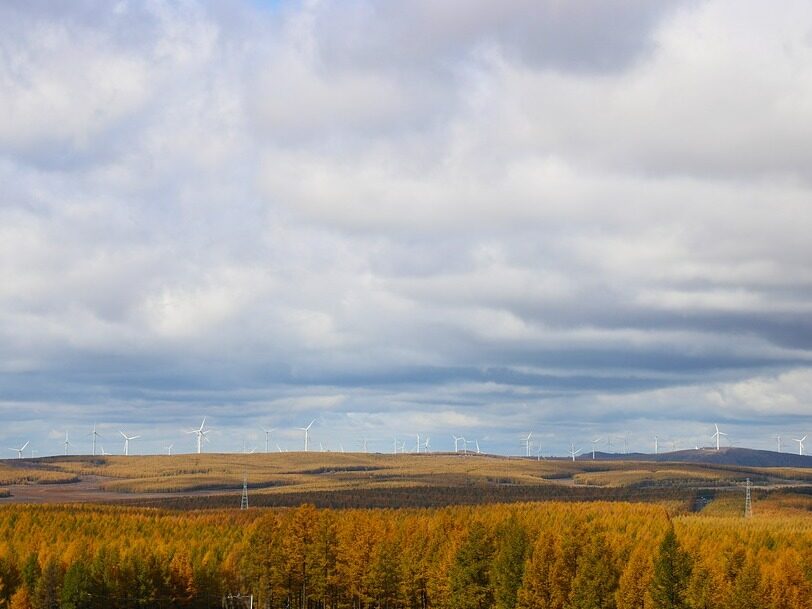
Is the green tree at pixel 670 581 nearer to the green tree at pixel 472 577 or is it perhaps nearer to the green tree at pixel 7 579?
the green tree at pixel 472 577

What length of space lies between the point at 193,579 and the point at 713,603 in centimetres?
8922

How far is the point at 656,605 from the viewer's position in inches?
5842

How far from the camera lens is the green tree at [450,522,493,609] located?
549 feet

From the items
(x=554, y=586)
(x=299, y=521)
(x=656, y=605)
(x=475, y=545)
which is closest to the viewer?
(x=656, y=605)

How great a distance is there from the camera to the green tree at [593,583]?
15425 centimetres

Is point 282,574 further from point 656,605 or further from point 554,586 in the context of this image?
point 656,605

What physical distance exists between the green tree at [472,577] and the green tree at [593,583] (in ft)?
54.8

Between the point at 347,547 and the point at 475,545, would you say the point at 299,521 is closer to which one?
the point at 347,547

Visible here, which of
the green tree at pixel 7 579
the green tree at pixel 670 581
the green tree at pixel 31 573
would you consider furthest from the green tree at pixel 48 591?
the green tree at pixel 670 581

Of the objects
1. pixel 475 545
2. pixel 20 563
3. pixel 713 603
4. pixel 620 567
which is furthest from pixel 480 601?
pixel 20 563

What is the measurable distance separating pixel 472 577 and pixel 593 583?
72.6ft

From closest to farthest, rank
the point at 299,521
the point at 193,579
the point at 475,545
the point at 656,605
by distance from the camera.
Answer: the point at 656,605 < the point at 475,545 < the point at 193,579 < the point at 299,521

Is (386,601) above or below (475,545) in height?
below

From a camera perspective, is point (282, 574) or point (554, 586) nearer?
point (554, 586)
